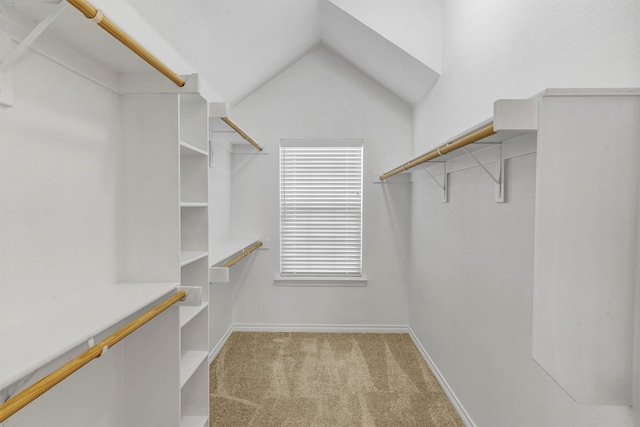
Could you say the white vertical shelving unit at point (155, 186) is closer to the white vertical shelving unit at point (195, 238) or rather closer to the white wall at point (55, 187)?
the white wall at point (55, 187)

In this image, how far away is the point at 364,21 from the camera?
2.79m

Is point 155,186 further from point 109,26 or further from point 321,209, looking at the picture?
point 321,209

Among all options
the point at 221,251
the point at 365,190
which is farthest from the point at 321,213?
the point at 221,251

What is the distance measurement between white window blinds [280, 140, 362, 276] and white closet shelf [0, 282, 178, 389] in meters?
2.34

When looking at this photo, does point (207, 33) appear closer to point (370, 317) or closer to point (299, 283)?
point (299, 283)

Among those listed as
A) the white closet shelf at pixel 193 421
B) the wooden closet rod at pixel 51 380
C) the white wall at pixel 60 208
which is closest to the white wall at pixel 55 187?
the white wall at pixel 60 208

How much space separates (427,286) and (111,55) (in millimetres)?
2641

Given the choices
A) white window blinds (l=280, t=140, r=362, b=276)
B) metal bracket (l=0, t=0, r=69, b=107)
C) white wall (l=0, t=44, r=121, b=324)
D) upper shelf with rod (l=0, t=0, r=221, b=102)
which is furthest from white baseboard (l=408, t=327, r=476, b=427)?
metal bracket (l=0, t=0, r=69, b=107)

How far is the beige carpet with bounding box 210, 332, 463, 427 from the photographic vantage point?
237cm

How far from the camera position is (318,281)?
12.7ft

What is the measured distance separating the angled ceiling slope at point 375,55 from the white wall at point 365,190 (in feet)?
0.74

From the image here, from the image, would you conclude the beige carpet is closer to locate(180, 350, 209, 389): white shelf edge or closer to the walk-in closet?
the walk-in closet

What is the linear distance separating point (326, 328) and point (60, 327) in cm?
299

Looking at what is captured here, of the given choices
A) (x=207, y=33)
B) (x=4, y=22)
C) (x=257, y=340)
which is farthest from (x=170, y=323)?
(x=257, y=340)
